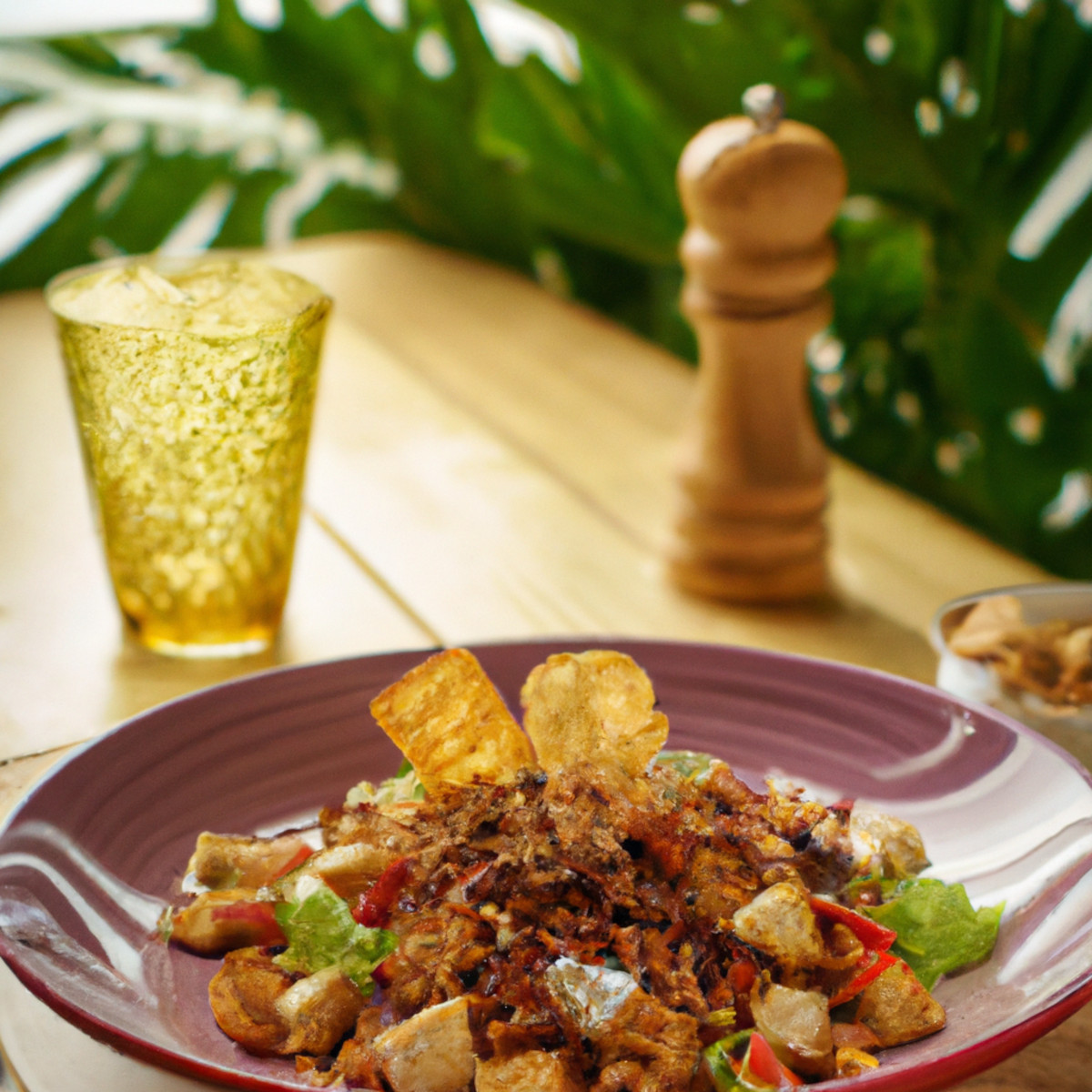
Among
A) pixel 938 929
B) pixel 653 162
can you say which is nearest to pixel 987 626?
pixel 938 929

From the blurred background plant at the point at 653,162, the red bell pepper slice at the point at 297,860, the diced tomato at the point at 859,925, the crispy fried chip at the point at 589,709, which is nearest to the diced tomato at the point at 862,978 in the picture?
the diced tomato at the point at 859,925

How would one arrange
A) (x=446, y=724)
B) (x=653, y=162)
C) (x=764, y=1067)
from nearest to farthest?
1. (x=764, y=1067)
2. (x=446, y=724)
3. (x=653, y=162)

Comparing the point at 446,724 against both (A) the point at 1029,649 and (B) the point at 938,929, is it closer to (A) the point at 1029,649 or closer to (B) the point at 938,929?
(B) the point at 938,929

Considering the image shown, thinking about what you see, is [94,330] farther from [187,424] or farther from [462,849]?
[462,849]

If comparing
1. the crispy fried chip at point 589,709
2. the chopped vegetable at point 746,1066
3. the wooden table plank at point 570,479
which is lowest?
the wooden table plank at point 570,479

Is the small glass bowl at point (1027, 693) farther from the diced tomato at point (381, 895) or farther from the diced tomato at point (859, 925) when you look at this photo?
the diced tomato at point (381, 895)
